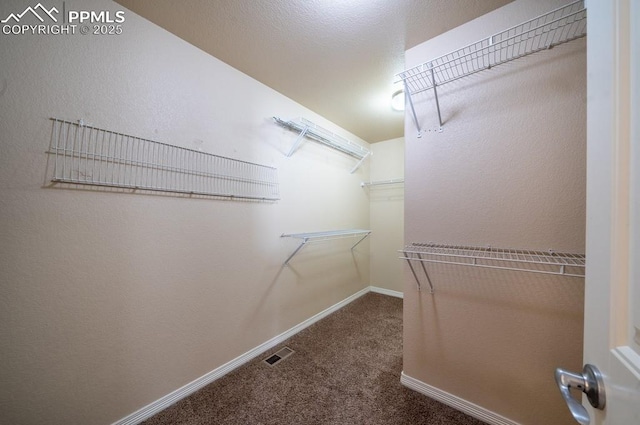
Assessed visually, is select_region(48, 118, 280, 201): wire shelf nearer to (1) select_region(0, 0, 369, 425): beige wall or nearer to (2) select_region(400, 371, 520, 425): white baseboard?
(1) select_region(0, 0, 369, 425): beige wall

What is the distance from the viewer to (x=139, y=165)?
4.38 ft

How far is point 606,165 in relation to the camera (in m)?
0.44

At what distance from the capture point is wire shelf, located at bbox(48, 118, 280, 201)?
112 centimetres

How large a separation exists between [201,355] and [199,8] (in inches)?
88.5

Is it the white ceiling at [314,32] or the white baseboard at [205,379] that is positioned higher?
the white ceiling at [314,32]

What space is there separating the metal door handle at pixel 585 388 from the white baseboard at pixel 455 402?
3.96 feet

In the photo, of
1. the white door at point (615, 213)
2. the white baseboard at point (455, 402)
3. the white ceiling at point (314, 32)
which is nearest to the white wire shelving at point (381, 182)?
the white ceiling at point (314, 32)

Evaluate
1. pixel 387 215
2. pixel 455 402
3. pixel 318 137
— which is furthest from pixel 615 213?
pixel 387 215

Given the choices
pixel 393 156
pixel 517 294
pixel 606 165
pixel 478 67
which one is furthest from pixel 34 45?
pixel 393 156

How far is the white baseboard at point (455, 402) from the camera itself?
1286mm

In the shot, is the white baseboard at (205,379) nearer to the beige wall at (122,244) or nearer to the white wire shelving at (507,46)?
the beige wall at (122,244)

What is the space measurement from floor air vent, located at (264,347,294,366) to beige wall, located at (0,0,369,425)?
6.2 inches

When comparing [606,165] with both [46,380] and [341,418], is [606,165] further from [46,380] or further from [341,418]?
[46,380]

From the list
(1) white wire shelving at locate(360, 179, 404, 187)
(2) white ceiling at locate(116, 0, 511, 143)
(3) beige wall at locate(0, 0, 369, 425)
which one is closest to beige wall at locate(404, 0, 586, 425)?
(2) white ceiling at locate(116, 0, 511, 143)
